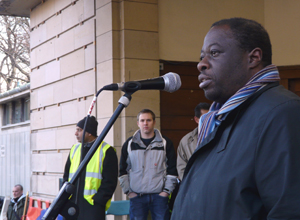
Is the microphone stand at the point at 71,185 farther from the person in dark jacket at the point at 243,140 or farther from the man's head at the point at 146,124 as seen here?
the man's head at the point at 146,124

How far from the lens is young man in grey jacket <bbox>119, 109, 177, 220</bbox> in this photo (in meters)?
5.54

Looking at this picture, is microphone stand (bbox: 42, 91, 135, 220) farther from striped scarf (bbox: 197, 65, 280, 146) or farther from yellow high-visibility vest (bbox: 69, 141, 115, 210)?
yellow high-visibility vest (bbox: 69, 141, 115, 210)

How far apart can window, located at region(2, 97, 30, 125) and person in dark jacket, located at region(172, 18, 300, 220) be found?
1138cm

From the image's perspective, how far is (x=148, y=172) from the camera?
5.60m

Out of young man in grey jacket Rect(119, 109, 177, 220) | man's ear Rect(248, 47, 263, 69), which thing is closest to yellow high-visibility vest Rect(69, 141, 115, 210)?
young man in grey jacket Rect(119, 109, 177, 220)

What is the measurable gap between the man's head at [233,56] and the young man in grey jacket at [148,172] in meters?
3.88

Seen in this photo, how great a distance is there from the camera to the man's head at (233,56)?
1.73m

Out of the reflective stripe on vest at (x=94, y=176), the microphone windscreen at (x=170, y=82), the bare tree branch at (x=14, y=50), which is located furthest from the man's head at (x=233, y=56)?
the bare tree branch at (x=14, y=50)

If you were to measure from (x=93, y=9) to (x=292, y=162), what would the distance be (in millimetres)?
7052

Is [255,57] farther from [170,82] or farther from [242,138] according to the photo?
[170,82]

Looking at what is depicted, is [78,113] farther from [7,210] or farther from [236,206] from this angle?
[236,206]

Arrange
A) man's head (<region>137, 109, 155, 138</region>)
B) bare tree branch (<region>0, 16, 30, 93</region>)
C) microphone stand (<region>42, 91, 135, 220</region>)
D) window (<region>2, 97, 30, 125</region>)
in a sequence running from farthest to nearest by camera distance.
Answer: bare tree branch (<region>0, 16, 30, 93</region>), window (<region>2, 97, 30, 125</region>), man's head (<region>137, 109, 155, 138</region>), microphone stand (<region>42, 91, 135, 220</region>)

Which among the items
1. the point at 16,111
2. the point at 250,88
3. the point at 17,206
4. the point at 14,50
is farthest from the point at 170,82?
the point at 14,50

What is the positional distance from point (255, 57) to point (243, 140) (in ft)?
1.29
